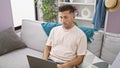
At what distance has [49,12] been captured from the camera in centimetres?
367

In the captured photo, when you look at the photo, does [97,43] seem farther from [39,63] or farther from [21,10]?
[21,10]

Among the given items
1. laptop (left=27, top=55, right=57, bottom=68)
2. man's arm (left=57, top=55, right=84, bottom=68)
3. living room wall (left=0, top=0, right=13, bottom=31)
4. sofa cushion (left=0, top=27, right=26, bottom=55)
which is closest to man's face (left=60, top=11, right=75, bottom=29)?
man's arm (left=57, top=55, right=84, bottom=68)

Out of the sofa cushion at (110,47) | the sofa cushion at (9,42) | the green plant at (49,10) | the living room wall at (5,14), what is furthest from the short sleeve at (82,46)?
the green plant at (49,10)

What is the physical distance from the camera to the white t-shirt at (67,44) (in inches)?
58.6

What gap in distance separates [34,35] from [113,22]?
60.9 inches

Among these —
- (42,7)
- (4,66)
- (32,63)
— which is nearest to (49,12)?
(42,7)

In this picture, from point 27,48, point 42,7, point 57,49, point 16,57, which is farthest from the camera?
point 42,7

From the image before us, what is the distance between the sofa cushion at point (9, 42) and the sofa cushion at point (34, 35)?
122mm

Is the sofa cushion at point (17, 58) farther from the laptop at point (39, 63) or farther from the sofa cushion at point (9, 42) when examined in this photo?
the laptop at point (39, 63)

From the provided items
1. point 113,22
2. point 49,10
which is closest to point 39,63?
point 113,22

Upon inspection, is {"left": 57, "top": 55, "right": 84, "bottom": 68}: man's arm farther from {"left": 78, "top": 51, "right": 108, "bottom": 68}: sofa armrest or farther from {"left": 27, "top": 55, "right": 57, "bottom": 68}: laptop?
{"left": 27, "top": 55, "right": 57, "bottom": 68}: laptop

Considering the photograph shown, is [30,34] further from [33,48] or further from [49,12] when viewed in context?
[49,12]

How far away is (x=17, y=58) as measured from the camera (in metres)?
1.98

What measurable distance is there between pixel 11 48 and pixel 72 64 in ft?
3.61
